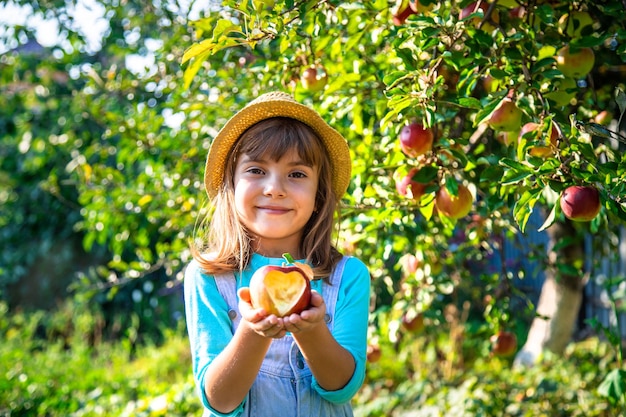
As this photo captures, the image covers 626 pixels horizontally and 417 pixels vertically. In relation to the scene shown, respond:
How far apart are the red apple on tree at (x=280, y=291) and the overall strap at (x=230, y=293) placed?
0.25 metres

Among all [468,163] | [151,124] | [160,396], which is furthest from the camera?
[160,396]

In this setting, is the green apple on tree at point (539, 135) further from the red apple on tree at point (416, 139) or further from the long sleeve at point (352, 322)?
the long sleeve at point (352, 322)

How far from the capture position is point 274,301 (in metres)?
1.13

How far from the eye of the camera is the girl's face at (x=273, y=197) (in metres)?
1.42

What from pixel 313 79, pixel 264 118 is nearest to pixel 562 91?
pixel 313 79

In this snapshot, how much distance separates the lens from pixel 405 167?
179cm

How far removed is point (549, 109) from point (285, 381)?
90cm

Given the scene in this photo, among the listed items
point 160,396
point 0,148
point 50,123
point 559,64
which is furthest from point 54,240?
point 559,64

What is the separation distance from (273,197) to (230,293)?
8.4 inches

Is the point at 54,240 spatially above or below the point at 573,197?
below

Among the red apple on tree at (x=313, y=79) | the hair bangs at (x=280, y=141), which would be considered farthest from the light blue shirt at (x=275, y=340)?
the red apple on tree at (x=313, y=79)

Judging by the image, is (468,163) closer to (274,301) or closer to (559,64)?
(559,64)

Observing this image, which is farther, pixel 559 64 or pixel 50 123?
pixel 50 123

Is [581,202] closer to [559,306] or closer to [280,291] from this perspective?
[280,291]
